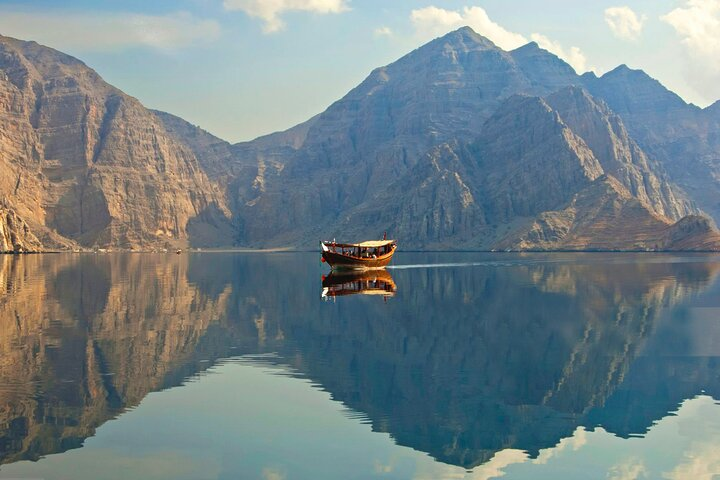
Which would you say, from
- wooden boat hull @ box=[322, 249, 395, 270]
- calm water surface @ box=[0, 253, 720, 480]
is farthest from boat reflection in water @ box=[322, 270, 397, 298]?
calm water surface @ box=[0, 253, 720, 480]

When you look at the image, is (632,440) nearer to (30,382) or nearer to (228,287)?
(30,382)

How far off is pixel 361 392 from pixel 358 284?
238 feet

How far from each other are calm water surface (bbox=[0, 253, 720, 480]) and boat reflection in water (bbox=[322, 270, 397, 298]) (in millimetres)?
18637

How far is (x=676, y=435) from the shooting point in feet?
102

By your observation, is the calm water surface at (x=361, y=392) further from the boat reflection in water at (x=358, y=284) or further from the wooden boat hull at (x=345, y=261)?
the wooden boat hull at (x=345, y=261)

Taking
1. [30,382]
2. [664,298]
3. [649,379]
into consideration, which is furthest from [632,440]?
[664,298]

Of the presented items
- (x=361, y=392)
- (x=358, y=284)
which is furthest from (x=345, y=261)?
(x=361, y=392)

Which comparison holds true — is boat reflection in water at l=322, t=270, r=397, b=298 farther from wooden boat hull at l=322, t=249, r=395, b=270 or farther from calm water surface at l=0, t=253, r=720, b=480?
calm water surface at l=0, t=253, r=720, b=480

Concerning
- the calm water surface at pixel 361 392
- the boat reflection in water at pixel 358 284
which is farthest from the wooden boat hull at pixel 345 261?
the calm water surface at pixel 361 392

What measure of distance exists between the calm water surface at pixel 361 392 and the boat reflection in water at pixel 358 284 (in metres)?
18.6

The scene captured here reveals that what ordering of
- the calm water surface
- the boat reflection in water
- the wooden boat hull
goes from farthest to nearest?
the wooden boat hull → the boat reflection in water → the calm water surface

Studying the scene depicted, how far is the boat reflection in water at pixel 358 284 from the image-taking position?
9438cm

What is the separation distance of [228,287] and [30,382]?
6705cm

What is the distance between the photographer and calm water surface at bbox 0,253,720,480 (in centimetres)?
2797
